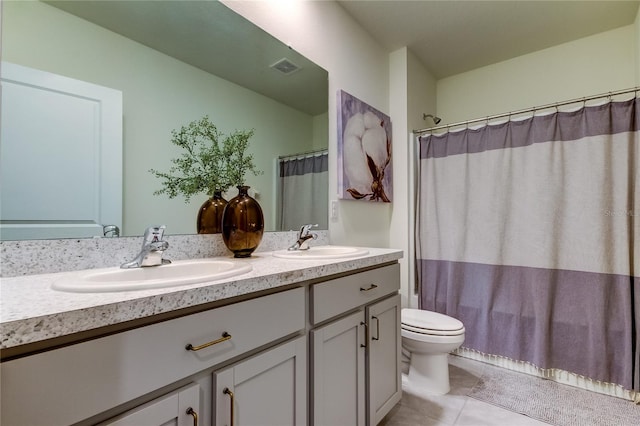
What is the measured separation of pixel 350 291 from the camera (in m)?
1.22

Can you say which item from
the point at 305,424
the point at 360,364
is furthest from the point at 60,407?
the point at 360,364

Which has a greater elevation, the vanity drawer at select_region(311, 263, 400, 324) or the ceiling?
the ceiling

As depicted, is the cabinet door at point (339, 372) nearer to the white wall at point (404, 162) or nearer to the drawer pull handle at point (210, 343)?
the drawer pull handle at point (210, 343)

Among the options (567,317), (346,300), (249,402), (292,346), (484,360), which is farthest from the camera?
(484,360)

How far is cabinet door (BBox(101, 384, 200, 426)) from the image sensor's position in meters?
0.60

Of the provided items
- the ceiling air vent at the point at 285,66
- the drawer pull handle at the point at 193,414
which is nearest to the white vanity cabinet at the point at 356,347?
the drawer pull handle at the point at 193,414

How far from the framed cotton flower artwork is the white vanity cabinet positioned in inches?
28.7

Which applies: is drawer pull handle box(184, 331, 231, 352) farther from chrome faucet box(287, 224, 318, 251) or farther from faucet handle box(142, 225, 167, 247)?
chrome faucet box(287, 224, 318, 251)

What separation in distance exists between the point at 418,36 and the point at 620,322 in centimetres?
231

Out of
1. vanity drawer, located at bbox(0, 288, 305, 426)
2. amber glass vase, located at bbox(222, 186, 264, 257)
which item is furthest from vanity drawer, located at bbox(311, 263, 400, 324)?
amber glass vase, located at bbox(222, 186, 264, 257)

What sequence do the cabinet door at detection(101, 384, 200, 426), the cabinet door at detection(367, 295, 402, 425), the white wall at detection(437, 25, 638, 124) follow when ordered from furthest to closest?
the white wall at detection(437, 25, 638, 124) < the cabinet door at detection(367, 295, 402, 425) < the cabinet door at detection(101, 384, 200, 426)

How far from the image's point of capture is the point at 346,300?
47.3 inches

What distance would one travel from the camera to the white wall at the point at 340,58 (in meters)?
1.65

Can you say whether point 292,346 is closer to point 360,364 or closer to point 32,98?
point 360,364
